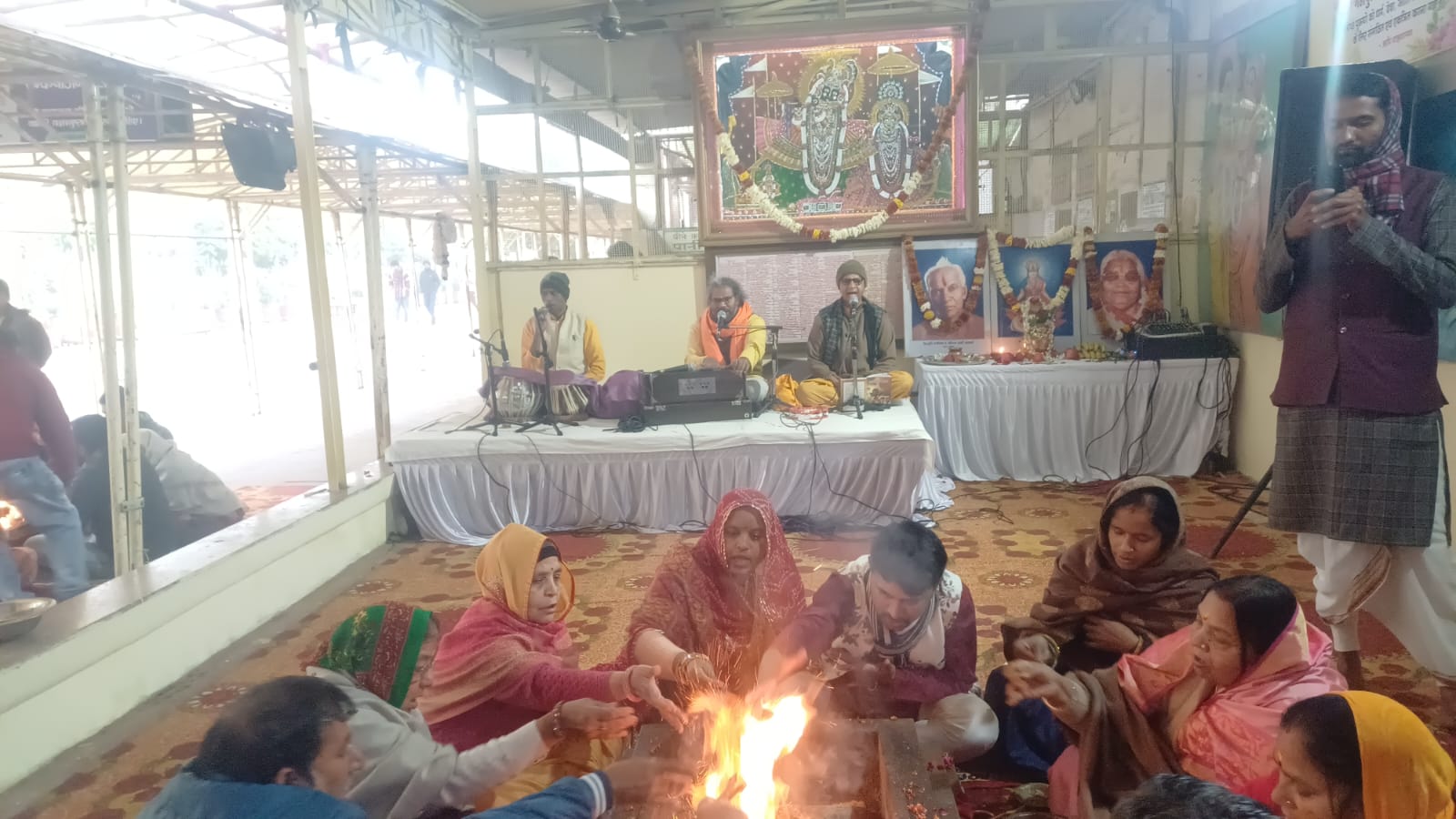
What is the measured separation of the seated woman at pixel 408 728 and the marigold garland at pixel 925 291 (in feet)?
16.1

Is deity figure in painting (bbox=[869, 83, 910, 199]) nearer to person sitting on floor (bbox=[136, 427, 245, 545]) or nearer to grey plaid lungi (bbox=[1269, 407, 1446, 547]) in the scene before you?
grey plaid lungi (bbox=[1269, 407, 1446, 547])

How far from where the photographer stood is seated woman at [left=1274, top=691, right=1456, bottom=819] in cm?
132

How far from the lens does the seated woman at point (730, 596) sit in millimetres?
2574

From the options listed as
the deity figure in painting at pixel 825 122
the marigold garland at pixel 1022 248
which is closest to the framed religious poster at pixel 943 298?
the marigold garland at pixel 1022 248

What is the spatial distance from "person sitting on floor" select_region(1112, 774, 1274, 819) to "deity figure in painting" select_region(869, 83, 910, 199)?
18.4 ft

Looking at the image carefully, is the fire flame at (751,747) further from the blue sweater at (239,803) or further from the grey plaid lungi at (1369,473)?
the grey plaid lungi at (1369,473)

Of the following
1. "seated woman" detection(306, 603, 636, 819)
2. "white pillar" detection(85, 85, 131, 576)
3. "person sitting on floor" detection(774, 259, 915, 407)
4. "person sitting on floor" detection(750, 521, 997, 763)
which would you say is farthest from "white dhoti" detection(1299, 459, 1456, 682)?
"white pillar" detection(85, 85, 131, 576)

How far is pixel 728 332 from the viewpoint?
227 inches

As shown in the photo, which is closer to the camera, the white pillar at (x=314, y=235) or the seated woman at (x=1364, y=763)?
the seated woman at (x=1364, y=763)

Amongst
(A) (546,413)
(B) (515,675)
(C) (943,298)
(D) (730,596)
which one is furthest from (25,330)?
(C) (943,298)

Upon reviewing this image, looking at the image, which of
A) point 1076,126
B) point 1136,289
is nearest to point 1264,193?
point 1136,289

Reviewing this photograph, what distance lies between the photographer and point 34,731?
2742 millimetres

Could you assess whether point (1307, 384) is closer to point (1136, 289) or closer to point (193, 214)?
point (1136, 289)

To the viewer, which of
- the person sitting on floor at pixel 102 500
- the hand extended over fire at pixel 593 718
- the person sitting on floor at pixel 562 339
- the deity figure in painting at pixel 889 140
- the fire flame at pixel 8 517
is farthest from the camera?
the deity figure in painting at pixel 889 140
